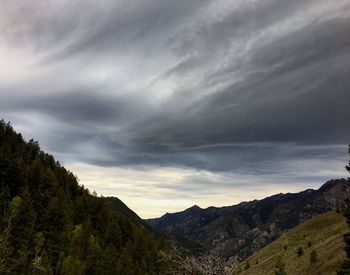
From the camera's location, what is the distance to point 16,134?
630 ft

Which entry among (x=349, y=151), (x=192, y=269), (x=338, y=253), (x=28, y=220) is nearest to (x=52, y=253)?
(x=28, y=220)

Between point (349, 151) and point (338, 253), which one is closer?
point (349, 151)

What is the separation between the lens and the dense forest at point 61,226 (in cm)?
9775

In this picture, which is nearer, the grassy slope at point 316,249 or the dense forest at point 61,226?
the grassy slope at point 316,249

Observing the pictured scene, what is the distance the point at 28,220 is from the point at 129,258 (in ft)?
111

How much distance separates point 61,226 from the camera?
11275cm

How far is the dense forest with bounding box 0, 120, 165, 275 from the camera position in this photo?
321 ft

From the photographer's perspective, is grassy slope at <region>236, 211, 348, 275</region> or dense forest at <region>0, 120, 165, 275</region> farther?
dense forest at <region>0, 120, 165, 275</region>

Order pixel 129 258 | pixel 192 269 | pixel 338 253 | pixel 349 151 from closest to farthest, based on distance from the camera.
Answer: pixel 192 269 → pixel 349 151 → pixel 338 253 → pixel 129 258

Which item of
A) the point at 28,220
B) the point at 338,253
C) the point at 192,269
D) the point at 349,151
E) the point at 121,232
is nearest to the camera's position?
the point at 192,269

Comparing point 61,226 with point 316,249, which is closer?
point 316,249

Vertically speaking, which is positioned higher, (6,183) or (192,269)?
(6,183)

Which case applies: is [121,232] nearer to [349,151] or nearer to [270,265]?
[270,265]

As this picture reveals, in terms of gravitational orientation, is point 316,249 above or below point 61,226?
below
